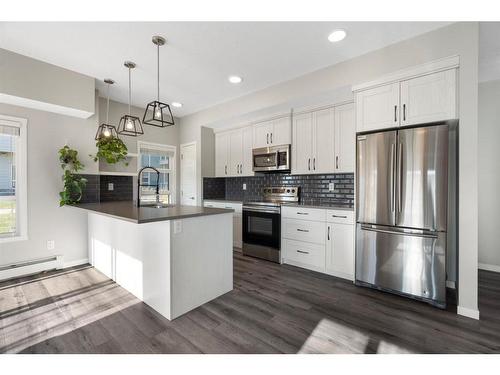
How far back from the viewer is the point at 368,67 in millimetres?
2703

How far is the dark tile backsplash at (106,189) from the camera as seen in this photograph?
366cm

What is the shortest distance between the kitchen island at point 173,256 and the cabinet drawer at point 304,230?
47.0 inches

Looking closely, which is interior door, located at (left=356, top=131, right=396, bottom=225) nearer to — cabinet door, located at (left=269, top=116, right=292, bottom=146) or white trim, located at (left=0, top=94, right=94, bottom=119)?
cabinet door, located at (left=269, top=116, right=292, bottom=146)

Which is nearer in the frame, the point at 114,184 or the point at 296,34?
the point at 296,34

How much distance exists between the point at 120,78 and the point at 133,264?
8.53 ft

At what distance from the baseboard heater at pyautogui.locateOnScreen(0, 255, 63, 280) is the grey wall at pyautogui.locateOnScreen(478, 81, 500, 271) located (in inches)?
241

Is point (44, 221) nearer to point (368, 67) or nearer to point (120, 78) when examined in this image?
point (120, 78)

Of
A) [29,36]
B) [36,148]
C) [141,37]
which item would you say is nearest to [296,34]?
[141,37]

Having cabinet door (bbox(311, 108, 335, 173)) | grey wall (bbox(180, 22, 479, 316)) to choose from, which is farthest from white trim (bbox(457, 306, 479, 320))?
cabinet door (bbox(311, 108, 335, 173))

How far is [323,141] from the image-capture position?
3.48 m

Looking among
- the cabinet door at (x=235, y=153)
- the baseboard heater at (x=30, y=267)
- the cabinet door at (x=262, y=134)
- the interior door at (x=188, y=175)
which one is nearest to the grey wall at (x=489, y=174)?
the cabinet door at (x=262, y=134)

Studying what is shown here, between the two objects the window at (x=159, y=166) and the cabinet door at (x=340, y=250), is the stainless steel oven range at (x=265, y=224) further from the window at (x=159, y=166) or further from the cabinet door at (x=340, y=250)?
the window at (x=159, y=166)

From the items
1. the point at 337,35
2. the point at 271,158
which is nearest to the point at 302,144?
the point at 271,158

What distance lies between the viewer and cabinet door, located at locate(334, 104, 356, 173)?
10.5 feet
